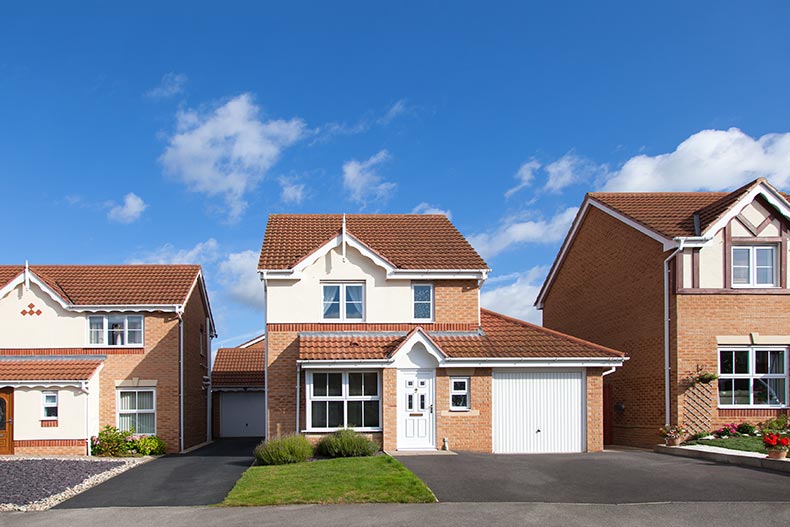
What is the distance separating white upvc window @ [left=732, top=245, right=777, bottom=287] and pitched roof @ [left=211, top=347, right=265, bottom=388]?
72.5ft

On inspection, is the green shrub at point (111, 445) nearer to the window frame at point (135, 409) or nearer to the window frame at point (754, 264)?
the window frame at point (135, 409)

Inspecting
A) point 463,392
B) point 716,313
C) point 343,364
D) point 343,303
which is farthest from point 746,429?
point 343,303

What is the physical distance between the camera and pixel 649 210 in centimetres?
2645

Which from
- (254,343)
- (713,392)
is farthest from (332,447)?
(254,343)

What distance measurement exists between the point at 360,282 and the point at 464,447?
5890 millimetres

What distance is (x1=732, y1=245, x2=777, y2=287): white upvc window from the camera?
24.1 m

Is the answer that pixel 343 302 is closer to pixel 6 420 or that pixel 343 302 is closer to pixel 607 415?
pixel 607 415

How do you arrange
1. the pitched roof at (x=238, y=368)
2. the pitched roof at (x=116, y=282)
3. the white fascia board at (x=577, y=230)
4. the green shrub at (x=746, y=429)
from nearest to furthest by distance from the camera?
the green shrub at (x=746, y=429) → the white fascia board at (x=577, y=230) → the pitched roof at (x=116, y=282) → the pitched roof at (x=238, y=368)

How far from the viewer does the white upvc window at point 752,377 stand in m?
23.7

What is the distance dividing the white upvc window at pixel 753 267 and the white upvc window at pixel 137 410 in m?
19.3

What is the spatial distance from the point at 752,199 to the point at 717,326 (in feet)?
13.0

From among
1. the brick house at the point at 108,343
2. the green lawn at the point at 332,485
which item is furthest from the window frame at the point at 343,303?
the green lawn at the point at 332,485

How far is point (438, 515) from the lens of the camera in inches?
502

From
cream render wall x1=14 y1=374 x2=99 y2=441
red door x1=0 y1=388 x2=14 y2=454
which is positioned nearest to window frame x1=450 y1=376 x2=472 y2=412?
cream render wall x1=14 y1=374 x2=99 y2=441
